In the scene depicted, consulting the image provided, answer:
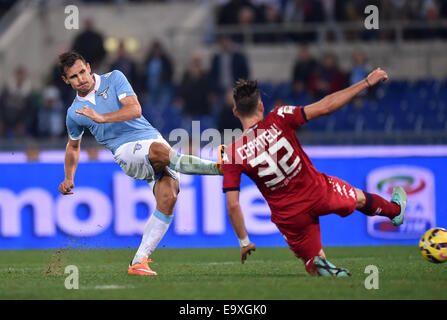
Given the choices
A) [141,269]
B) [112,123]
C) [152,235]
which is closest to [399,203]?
[152,235]

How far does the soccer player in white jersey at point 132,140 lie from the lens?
8.56 m

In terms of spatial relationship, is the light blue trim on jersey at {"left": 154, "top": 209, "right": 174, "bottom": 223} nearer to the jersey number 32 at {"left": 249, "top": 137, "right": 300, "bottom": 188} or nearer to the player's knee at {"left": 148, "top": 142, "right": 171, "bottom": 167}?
the player's knee at {"left": 148, "top": 142, "right": 171, "bottom": 167}

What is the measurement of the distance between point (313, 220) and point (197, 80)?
894 centimetres

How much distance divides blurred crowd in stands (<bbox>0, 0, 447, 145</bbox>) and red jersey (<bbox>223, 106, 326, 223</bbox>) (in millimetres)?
7435

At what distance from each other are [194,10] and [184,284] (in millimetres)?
13961

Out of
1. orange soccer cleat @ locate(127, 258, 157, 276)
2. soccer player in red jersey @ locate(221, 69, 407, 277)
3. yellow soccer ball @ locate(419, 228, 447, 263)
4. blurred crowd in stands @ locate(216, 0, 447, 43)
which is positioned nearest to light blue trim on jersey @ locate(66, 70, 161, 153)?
orange soccer cleat @ locate(127, 258, 157, 276)

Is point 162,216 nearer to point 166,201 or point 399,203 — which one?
point 166,201

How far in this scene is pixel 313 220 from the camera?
7.95 metres

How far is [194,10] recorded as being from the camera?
20.6 meters

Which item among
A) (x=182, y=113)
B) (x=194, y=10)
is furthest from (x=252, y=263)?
(x=194, y=10)

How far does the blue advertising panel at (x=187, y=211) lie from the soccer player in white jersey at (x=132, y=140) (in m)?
4.02

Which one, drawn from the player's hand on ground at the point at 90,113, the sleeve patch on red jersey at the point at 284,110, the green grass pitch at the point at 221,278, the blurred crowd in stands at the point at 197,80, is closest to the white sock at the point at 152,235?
the green grass pitch at the point at 221,278

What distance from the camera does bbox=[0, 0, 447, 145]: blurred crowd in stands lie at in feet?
54.0

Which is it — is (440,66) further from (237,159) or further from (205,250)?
(237,159)
